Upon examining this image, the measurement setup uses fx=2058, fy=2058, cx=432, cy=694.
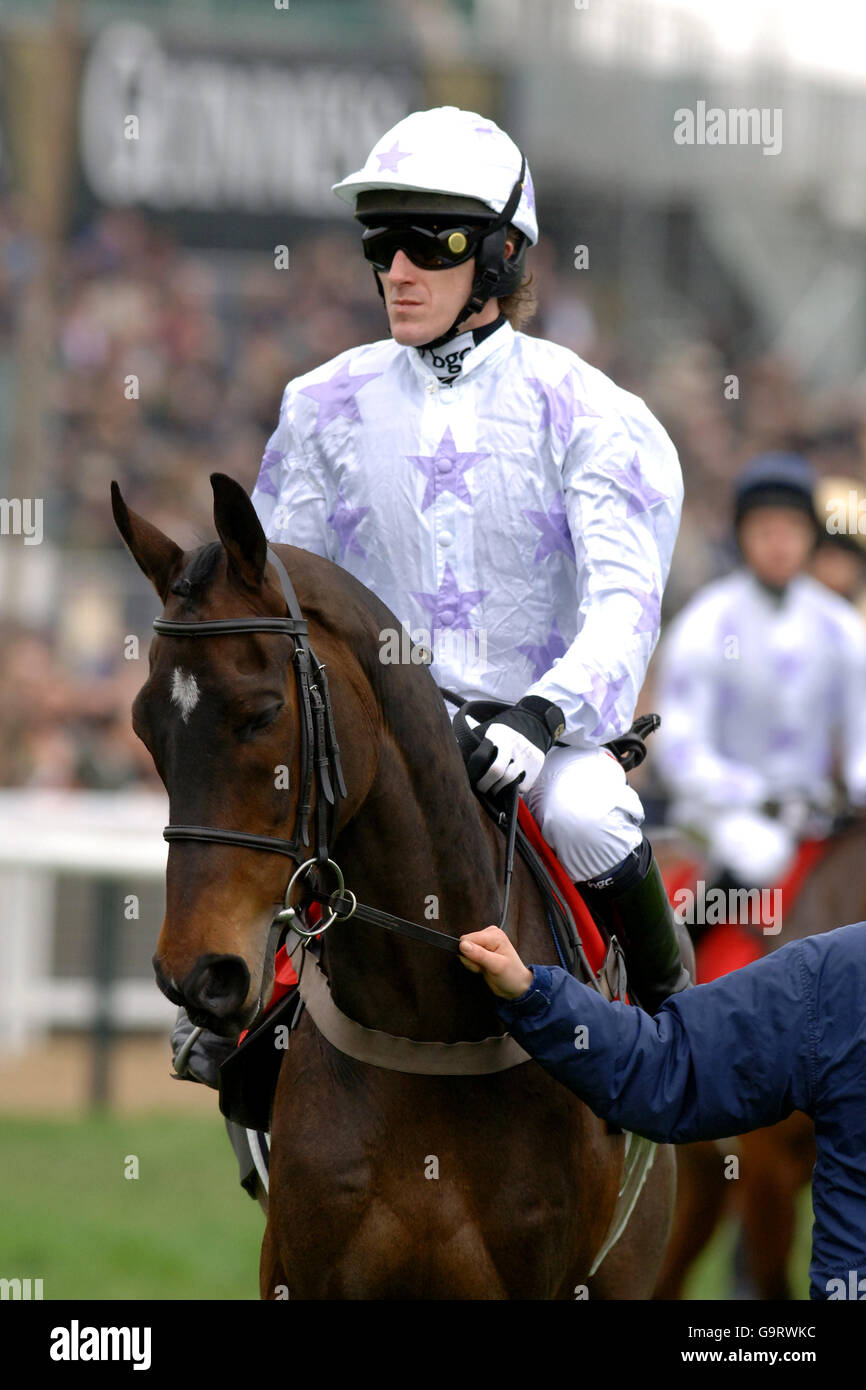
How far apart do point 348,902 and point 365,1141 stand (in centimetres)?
42

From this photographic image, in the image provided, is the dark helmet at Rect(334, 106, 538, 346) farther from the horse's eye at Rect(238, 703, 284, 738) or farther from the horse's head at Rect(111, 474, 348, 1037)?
the horse's eye at Rect(238, 703, 284, 738)

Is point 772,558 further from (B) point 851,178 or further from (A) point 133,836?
(B) point 851,178

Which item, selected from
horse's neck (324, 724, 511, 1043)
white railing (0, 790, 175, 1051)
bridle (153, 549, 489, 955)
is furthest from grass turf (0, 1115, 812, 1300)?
bridle (153, 549, 489, 955)

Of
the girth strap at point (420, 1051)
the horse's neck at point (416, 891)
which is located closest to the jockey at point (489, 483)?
the horse's neck at point (416, 891)

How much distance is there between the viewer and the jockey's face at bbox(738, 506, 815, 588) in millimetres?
6672

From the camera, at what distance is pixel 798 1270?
6.49 metres

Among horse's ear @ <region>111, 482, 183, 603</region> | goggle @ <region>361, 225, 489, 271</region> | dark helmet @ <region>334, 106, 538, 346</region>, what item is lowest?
horse's ear @ <region>111, 482, 183, 603</region>

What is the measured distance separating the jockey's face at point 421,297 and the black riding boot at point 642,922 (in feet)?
3.09

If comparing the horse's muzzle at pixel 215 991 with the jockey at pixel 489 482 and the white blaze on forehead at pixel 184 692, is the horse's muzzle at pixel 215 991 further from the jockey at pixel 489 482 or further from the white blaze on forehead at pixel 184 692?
the jockey at pixel 489 482

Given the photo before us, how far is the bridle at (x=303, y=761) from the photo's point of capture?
2752mm

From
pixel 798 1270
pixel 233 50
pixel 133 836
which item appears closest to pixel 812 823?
pixel 798 1270

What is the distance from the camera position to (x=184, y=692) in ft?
9.02

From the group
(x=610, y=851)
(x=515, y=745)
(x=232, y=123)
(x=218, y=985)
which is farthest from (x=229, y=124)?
(x=218, y=985)

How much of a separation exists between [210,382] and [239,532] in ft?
39.9
